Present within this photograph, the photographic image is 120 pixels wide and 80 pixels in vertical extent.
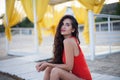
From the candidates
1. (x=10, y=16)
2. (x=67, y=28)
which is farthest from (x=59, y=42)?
(x=10, y=16)

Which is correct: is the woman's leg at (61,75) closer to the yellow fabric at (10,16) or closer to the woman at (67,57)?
the woman at (67,57)

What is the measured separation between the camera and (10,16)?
7.12 m

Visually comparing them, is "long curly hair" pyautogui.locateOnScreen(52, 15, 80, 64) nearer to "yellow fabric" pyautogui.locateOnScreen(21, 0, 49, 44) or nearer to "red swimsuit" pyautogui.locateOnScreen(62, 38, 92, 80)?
"red swimsuit" pyautogui.locateOnScreen(62, 38, 92, 80)

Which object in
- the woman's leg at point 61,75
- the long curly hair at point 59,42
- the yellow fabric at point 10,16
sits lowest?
the woman's leg at point 61,75

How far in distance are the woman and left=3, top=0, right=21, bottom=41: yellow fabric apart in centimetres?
518

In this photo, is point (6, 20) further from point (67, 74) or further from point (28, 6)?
point (67, 74)

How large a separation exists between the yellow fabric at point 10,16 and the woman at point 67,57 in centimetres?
518

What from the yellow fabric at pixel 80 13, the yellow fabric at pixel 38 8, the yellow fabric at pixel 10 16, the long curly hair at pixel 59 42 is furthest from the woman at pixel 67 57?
the yellow fabric at pixel 10 16

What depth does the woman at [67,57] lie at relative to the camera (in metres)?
1.93

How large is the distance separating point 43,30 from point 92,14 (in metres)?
3.01

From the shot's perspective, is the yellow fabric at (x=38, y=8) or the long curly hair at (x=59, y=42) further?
the yellow fabric at (x=38, y=8)

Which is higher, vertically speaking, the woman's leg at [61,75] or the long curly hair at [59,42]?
the long curly hair at [59,42]

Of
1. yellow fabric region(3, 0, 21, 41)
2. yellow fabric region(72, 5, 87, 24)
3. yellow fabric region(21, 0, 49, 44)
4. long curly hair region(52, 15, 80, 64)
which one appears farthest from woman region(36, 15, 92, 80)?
yellow fabric region(3, 0, 21, 41)

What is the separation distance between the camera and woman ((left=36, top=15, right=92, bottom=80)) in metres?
1.93
